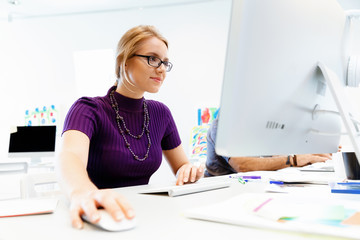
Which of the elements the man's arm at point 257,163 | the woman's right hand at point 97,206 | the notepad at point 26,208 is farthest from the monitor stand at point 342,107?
the man's arm at point 257,163

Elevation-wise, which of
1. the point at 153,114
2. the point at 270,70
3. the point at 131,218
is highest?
the point at 270,70

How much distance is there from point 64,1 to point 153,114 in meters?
3.90

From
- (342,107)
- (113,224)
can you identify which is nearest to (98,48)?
(342,107)

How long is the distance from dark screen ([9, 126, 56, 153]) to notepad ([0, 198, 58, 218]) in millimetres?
3529

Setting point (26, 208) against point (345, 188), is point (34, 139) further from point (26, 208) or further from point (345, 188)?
point (345, 188)

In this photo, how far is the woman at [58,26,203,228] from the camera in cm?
112

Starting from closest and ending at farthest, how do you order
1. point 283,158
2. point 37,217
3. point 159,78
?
point 37,217
point 159,78
point 283,158

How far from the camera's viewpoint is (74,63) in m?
5.08

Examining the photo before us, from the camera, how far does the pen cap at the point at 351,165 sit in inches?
47.4

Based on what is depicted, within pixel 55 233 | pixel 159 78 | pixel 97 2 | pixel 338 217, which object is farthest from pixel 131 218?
pixel 97 2

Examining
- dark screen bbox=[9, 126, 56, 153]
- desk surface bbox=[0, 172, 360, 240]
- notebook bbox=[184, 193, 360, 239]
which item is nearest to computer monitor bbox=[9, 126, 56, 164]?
dark screen bbox=[9, 126, 56, 153]

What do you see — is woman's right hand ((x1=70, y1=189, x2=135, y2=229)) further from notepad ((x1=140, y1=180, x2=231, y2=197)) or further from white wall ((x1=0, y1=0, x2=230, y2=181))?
white wall ((x1=0, y1=0, x2=230, y2=181))

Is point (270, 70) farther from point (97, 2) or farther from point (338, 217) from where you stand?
point (97, 2)

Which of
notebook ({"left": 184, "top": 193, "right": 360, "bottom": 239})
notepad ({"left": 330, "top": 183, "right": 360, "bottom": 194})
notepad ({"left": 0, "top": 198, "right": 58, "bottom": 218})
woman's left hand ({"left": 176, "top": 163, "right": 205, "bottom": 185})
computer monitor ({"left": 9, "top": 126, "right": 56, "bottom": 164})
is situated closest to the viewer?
notebook ({"left": 184, "top": 193, "right": 360, "bottom": 239})
